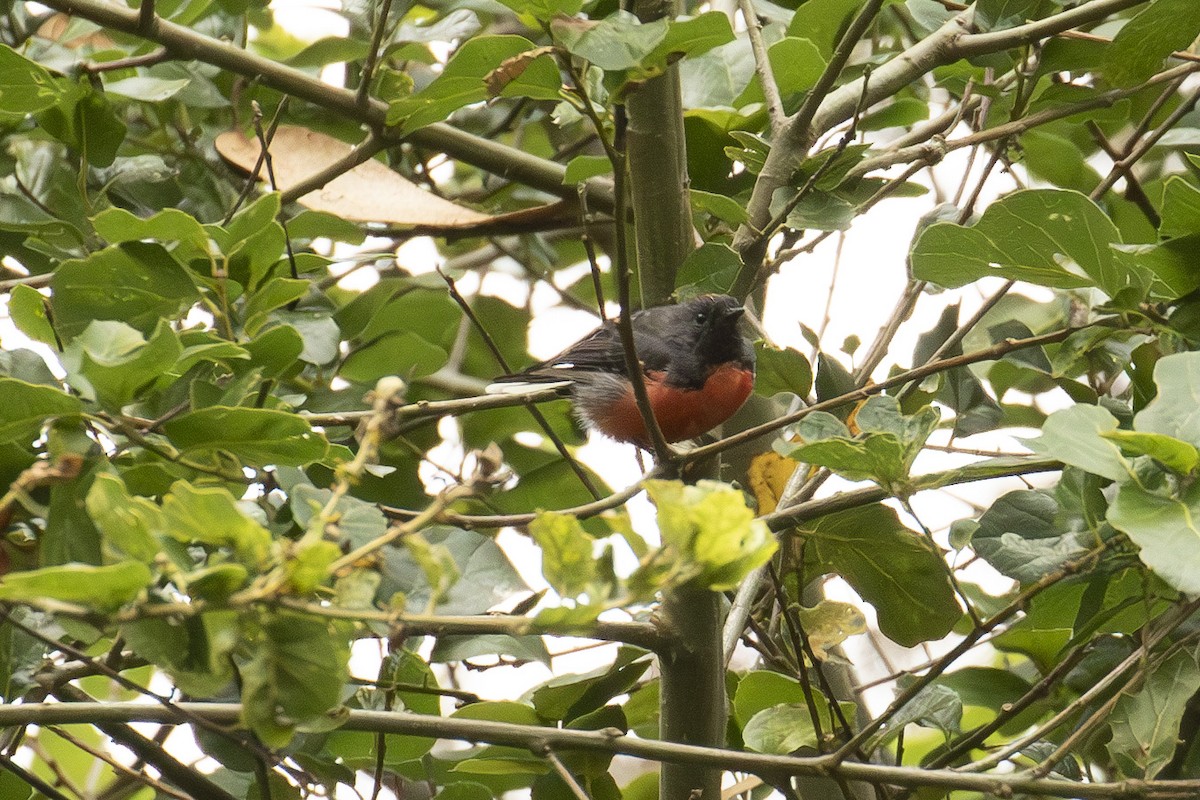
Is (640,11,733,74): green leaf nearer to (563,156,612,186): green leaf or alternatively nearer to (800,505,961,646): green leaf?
(563,156,612,186): green leaf

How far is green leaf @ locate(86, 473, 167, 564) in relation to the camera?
3.79 feet

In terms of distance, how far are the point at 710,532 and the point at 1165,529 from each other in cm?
71

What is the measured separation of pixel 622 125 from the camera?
1.63 m

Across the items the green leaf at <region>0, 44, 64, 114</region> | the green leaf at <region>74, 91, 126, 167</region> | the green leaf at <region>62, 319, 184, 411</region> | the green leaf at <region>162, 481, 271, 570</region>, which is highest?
the green leaf at <region>74, 91, 126, 167</region>

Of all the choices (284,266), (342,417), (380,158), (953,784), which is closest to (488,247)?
(380,158)

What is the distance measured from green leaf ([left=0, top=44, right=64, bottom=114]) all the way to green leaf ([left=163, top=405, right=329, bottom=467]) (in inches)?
39.2

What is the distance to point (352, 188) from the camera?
3172 mm

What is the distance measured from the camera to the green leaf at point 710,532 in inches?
47.1

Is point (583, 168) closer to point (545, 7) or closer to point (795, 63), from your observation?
point (795, 63)

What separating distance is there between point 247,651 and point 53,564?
12.6 inches

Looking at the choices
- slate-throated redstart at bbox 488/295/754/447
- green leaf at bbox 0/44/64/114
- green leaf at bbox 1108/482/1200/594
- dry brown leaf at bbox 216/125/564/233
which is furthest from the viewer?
slate-throated redstart at bbox 488/295/754/447

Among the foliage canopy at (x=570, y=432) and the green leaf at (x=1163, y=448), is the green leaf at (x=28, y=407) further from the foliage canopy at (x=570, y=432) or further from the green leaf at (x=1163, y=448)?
the green leaf at (x=1163, y=448)

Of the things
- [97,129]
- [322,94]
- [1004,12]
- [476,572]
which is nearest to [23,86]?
[97,129]

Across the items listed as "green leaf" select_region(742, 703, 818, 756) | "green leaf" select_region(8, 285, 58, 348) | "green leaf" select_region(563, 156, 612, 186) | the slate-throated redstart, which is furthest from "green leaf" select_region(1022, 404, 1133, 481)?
the slate-throated redstart
